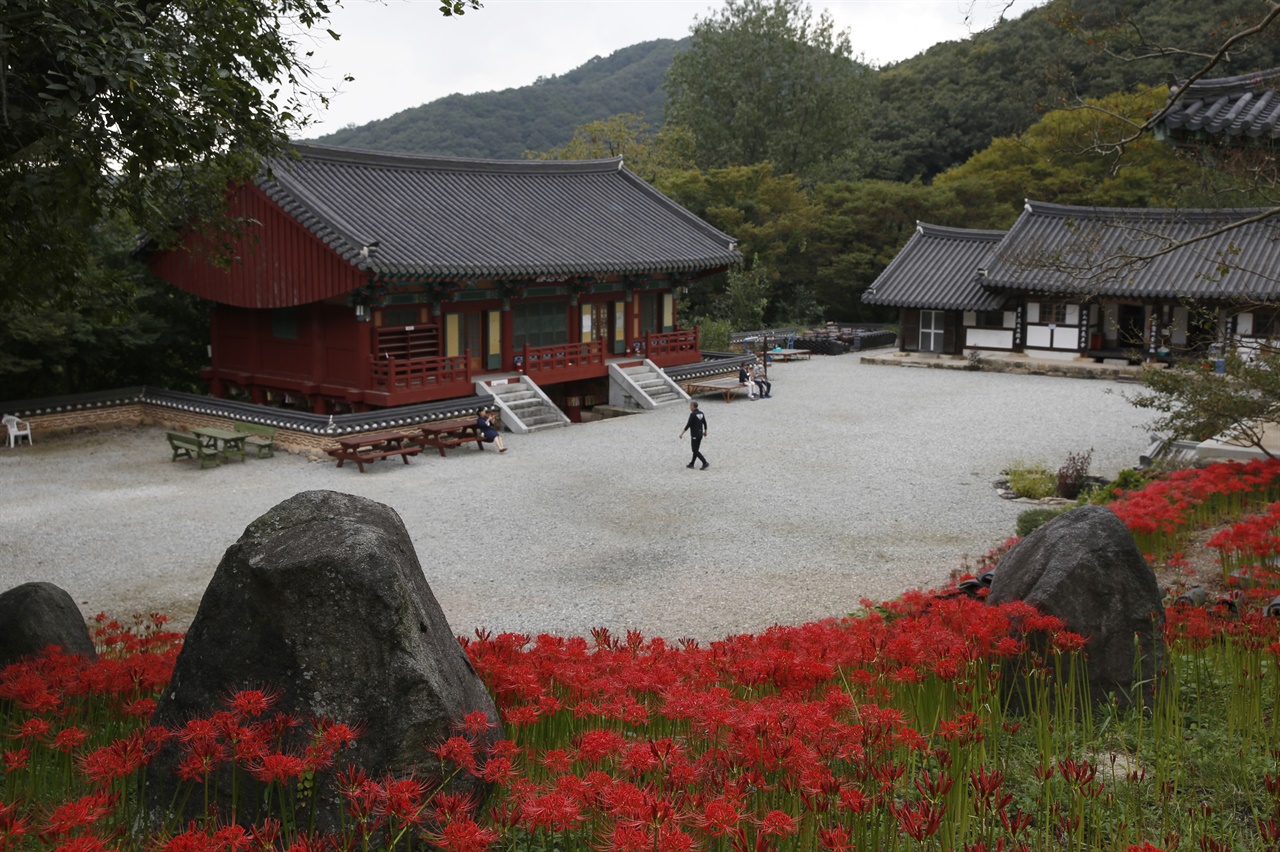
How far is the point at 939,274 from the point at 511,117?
209 ft

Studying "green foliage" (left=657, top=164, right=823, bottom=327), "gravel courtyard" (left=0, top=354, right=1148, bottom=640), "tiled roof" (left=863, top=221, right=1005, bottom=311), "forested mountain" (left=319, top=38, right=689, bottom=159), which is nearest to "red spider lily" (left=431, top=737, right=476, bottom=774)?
"gravel courtyard" (left=0, top=354, right=1148, bottom=640)

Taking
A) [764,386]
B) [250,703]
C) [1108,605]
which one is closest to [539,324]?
[764,386]

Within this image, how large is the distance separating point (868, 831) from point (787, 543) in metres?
10.4

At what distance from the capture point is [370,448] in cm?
2059

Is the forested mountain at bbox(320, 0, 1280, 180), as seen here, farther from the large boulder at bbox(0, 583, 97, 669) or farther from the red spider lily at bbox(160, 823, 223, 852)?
the red spider lily at bbox(160, 823, 223, 852)

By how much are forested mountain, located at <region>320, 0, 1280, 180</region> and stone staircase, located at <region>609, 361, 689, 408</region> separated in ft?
47.4

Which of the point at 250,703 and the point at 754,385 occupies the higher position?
the point at 250,703

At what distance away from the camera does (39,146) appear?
8.16 meters

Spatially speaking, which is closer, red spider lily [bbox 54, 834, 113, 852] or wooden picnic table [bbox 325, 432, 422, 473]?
red spider lily [bbox 54, 834, 113, 852]

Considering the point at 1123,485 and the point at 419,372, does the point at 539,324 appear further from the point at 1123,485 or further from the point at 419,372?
the point at 1123,485

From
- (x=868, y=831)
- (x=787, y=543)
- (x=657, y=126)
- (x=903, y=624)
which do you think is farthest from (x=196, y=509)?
(x=657, y=126)

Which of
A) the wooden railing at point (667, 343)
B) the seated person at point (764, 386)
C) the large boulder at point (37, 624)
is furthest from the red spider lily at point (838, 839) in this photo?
the wooden railing at point (667, 343)

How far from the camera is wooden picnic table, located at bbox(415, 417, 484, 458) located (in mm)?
21312

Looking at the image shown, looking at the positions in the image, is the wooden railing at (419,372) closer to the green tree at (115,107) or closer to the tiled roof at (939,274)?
the green tree at (115,107)
